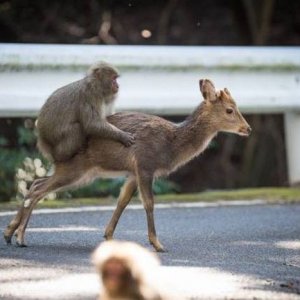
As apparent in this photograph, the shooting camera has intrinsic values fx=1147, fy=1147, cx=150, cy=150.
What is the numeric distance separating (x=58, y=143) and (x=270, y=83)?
386 cm

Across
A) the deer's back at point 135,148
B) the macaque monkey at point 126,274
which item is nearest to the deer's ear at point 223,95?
the deer's back at point 135,148

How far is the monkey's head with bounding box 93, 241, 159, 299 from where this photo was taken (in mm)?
4695

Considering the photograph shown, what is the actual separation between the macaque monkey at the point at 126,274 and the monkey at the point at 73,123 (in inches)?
164

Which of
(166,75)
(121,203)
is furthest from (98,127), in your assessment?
(166,75)

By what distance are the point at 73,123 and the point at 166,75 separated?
3.04 m

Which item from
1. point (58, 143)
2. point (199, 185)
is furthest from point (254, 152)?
point (58, 143)

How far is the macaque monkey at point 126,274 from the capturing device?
4.70 meters

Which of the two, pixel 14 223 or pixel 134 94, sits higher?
pixel 134 94

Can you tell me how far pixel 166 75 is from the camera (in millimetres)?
11852

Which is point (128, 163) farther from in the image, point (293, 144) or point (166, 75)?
point (293, 144)

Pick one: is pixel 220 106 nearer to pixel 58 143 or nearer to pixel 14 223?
pixel 58 143

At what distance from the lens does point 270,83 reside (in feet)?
40.0

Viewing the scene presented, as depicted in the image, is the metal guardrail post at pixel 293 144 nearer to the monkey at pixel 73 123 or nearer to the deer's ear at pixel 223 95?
the deer's ear at pixel 223 95

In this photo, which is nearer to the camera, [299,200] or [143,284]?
[143,284]
